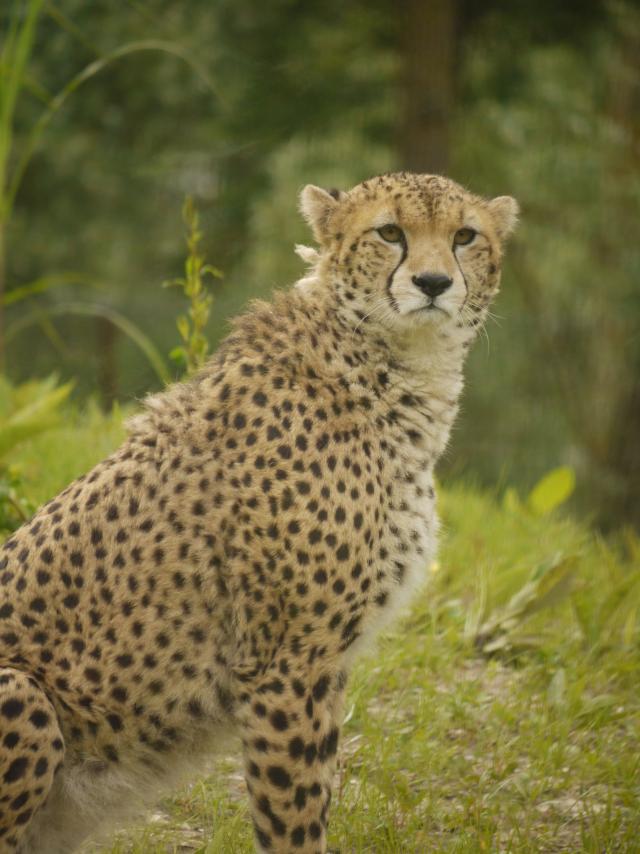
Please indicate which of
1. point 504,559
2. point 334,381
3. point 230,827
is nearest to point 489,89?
point 504,559

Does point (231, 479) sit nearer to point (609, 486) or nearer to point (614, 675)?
point (614, 675)

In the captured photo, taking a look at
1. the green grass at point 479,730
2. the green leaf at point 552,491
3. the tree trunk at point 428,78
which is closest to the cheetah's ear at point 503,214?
the green grass at point 479,730

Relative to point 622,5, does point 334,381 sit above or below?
below

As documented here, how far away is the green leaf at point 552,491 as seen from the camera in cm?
555

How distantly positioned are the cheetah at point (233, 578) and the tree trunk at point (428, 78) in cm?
490

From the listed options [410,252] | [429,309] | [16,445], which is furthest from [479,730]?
[16,445]

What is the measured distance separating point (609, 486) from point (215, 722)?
6.41 metres

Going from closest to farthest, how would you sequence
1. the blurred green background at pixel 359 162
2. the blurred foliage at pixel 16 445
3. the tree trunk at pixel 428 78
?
the blurred foliage at pixel 16 445
the tree trunk at pixel 428 78
the blurred green background at pixel 359 162

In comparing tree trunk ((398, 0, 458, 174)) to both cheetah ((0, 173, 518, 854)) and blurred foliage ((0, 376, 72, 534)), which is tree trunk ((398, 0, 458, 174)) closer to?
blurred foliage ((0, 376, 72, 534))

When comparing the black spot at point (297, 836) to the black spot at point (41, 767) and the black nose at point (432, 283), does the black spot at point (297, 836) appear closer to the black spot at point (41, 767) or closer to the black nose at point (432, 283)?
the black spot at point (41, 767)

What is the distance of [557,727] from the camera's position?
3.72 metres

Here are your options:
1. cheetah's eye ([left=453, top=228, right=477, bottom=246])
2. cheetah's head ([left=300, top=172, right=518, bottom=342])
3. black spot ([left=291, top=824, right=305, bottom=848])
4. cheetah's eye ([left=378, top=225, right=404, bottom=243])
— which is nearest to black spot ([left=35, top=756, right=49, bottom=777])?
black spot ([left=291, top=824, right=305, bottom=848])

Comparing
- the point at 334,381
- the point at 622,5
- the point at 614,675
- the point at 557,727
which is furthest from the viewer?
the point at 622,5

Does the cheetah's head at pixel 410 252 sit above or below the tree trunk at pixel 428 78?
below
